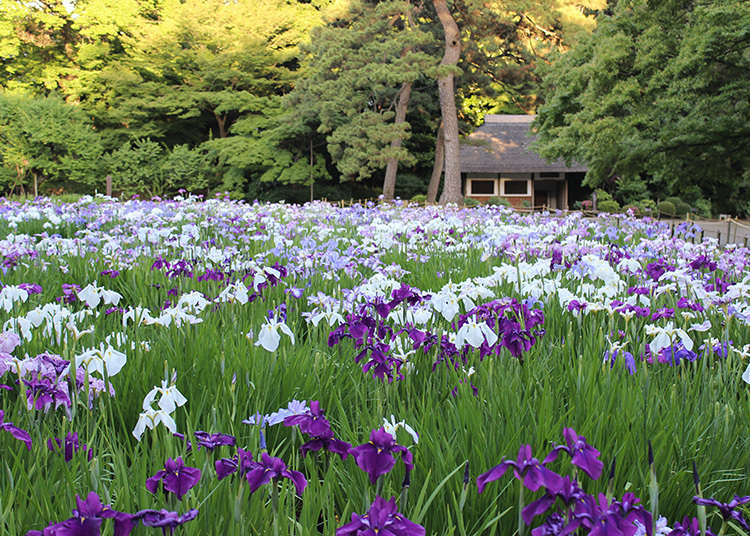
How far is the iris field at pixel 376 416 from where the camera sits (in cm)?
109

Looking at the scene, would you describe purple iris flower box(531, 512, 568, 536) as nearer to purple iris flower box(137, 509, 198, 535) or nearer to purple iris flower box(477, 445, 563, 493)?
purple iris flower box(477, 445, 563, 493)

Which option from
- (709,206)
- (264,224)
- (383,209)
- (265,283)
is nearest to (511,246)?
(265,283)

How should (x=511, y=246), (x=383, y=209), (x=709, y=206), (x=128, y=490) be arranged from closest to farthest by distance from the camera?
(x=128, y=490), (x=511, y=246), (x=383, y=209), (x=709, y=206)

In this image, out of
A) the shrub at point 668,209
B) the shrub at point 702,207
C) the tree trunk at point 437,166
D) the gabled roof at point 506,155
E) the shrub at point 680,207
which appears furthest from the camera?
the gabled roof at point 506,155

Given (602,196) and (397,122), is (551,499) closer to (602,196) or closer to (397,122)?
(397,122)

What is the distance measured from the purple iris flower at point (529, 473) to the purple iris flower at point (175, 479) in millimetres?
495

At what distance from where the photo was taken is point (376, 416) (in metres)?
1.69

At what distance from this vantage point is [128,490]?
1.24 metres

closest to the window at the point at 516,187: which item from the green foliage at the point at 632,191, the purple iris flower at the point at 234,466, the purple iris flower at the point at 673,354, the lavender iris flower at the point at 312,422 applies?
the green foliage at the point at 632,191

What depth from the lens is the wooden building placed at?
1356 inches

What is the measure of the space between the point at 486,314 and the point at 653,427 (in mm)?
822

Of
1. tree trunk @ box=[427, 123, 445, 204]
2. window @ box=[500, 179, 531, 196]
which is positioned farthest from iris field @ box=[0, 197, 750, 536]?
window @ box=[500, 179, 531, 196]

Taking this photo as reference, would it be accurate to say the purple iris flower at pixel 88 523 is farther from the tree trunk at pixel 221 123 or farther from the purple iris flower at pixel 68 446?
the tree trunk at pixel 221 123

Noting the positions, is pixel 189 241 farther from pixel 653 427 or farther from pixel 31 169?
pixel 31 169
